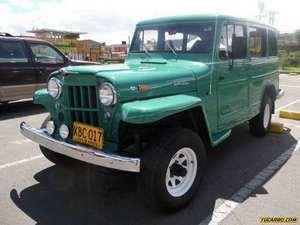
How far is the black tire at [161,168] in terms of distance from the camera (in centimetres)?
346

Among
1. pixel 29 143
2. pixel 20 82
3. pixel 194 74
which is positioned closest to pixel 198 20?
pixel 194 74

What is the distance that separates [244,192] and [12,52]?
6717mm

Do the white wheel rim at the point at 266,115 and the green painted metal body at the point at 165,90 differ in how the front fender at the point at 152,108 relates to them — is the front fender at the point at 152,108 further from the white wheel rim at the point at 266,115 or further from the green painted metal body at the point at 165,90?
the white wheel rim at the point at 266,115

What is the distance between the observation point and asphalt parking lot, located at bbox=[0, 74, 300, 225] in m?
3.72

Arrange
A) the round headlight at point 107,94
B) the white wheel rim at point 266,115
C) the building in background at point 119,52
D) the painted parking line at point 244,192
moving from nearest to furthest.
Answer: the round headlight at point 107,94 → the painted parking line at point 244,192 → the white wheel rim at point 266,115 → the building in background at point 119,52

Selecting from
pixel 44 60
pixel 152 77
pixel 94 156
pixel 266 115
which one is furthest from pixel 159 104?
pixel 44 60

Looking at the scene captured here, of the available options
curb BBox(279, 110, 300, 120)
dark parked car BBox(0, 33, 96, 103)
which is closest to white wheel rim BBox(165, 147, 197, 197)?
curb BBox(279, 110, 300, 120)

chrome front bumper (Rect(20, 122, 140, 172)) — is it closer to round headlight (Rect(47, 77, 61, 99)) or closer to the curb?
round headlight (Rect(47, 77, 61, 99))

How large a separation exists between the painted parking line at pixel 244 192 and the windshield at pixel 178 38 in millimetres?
1736

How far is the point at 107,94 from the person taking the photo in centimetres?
360

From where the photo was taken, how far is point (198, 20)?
195 inches

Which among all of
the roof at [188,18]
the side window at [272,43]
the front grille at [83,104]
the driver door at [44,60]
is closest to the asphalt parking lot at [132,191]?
the front grille at [83,104]

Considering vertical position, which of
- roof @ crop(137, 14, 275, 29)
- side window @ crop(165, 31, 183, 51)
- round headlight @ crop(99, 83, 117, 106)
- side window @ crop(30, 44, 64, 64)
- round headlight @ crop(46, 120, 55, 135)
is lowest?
round headlight @ crop(46, 120, 55, 135)

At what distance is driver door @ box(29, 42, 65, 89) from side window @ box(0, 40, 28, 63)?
293 mm
